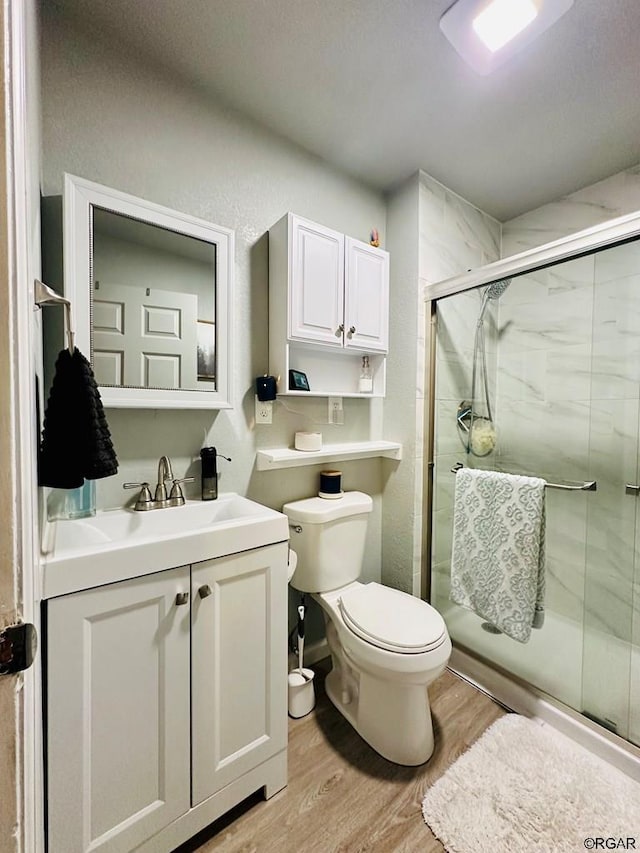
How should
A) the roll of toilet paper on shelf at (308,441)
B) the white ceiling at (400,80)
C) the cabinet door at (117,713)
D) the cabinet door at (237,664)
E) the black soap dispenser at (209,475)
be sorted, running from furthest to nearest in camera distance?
the roll of toilet paper on shelf at (308,441) → the black soap dispenser at (209,475) → the white ceiling at (400,80) → the cabinet door at (237,664) → the cabinet door at (117,713)

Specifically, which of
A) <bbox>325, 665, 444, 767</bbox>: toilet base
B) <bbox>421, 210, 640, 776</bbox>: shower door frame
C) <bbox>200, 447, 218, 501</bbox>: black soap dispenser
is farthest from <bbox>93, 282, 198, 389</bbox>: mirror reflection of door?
<bbox>325, 665, 444, 767</bbox>: toilet base

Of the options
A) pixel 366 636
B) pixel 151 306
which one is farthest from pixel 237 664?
pixel 151 306

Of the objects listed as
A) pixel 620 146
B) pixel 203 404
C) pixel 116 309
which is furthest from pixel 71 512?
pixel 620 146

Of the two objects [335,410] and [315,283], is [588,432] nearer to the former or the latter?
[335,410]

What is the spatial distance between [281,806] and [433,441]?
60.0 inches

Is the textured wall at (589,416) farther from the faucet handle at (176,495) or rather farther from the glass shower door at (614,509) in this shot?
the faucet handle at (176,495)

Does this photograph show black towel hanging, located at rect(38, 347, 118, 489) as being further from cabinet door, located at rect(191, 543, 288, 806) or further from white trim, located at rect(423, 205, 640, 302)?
white trim, located at rect(423, 205, 640, 302)

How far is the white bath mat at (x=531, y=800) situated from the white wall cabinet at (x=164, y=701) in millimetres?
550

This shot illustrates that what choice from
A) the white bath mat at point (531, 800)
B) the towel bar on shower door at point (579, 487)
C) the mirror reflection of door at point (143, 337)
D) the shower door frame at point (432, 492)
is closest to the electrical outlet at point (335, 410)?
the shower door frame at point (432, 492)

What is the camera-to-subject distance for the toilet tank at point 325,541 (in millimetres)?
1505

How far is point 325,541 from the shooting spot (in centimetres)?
152

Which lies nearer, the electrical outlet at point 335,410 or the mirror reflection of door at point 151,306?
the mirror reflection of door at point 151,306

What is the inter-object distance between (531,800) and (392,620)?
2.10 ft

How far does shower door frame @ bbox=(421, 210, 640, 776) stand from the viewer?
4.14 feet
